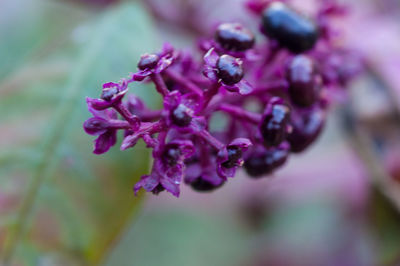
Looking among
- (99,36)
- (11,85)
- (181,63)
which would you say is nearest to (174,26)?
(99,36)

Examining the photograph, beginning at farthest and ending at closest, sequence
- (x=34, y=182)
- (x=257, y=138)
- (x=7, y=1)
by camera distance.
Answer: (x=7, y=1) → (x=34, y=182) → (x=257, y=138)

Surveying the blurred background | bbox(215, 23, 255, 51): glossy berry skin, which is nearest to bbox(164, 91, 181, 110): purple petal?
bbox(215, 23, 255, 51): glossy berry skin

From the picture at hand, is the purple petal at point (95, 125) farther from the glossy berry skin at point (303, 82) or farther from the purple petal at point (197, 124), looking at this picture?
the glossy berry skin at point (303, 82)

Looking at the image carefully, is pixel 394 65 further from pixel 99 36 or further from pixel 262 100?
pixel 99 36

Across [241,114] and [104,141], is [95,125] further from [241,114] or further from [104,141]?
[241,114]

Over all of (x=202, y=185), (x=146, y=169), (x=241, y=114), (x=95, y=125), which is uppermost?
(x=95, y=125)

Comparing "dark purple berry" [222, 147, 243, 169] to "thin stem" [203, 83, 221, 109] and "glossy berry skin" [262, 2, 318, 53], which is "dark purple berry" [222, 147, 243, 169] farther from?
"glossy berry skin" [262, 2, 318, 53]

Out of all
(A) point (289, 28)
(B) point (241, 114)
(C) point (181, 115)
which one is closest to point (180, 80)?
(B) point (241, 114)
